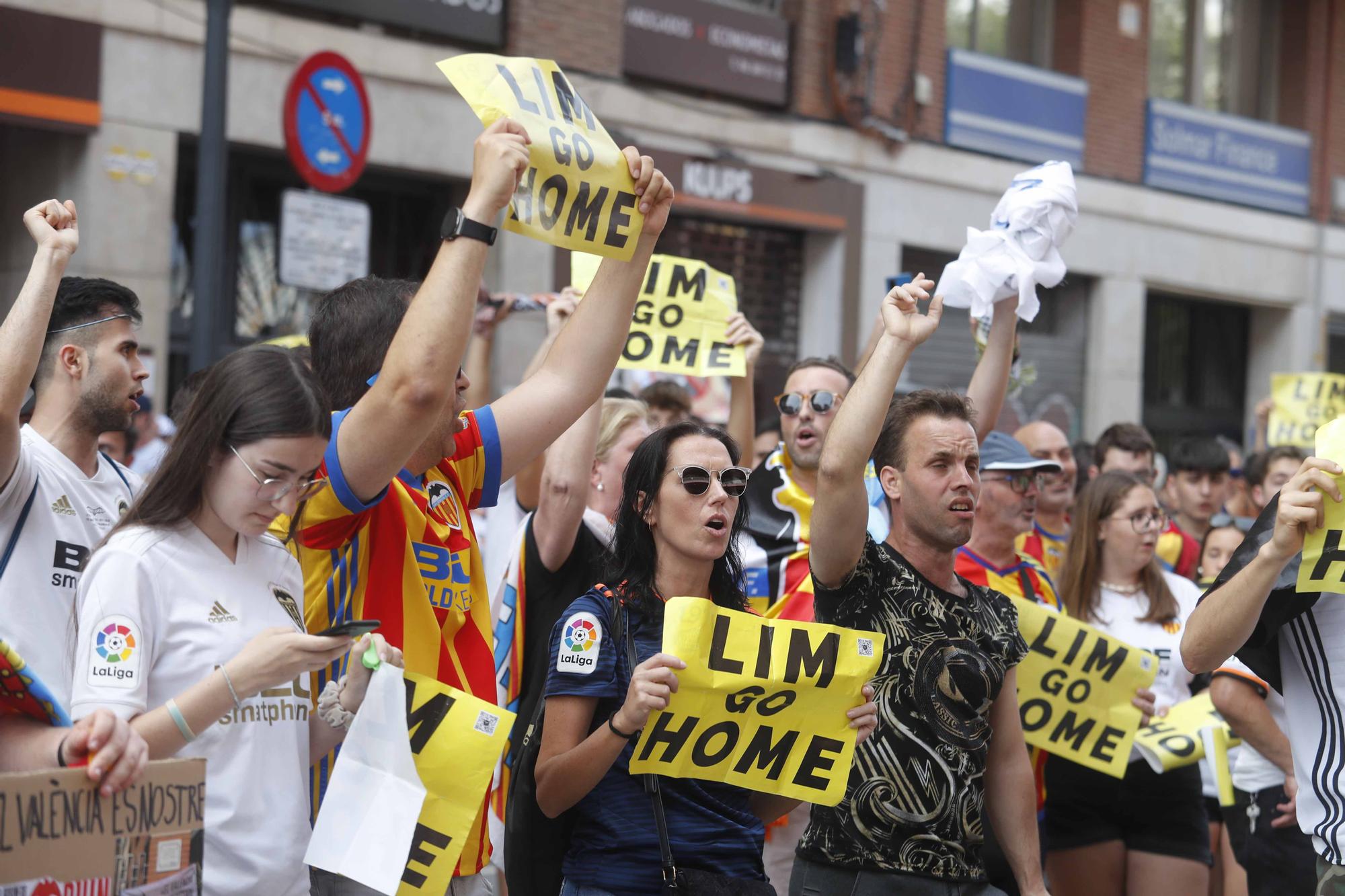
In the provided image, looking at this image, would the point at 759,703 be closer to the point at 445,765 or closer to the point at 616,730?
the point at 616,730

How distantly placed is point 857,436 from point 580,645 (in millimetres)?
836

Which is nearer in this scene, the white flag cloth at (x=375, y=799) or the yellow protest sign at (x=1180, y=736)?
the white flag cloth at (x=375, y=799)

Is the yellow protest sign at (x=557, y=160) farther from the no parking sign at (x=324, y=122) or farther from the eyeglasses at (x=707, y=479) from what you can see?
the no parking sign at (x=324, y=122)

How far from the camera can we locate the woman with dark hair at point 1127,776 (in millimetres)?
5387

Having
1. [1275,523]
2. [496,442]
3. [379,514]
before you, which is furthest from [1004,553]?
[379,514]

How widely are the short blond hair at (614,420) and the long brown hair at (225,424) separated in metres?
2.37

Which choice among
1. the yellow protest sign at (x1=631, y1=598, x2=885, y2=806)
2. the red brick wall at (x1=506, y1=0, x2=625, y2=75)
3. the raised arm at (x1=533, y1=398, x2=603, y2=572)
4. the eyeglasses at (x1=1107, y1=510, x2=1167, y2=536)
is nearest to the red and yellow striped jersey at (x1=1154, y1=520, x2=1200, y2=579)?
the eyeglasses at (x1=1107, y1=510, x2=1167, y2=536)

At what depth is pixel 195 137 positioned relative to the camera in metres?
10.9

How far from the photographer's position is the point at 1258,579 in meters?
3.49

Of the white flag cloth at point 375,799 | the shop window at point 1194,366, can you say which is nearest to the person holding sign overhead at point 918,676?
the white flag cloth at point 375,799

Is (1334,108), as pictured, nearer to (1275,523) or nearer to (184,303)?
(184,303)

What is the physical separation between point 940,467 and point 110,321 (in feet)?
7.72

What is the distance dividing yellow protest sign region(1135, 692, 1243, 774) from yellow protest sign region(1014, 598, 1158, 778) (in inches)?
15.4

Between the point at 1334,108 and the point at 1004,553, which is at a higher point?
the point at 1334,108
